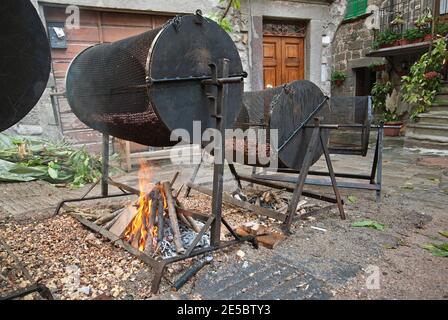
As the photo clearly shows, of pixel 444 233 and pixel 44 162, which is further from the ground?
pixel 44 162

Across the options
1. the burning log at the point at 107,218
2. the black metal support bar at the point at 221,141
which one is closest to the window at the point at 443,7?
the black metal support bar at the point at 221,141

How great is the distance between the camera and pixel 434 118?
26.3ft

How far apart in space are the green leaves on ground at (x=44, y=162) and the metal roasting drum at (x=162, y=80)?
2863mm

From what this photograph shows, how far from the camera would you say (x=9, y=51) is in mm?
2045

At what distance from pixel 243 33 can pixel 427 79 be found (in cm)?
487

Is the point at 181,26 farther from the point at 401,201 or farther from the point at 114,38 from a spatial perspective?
the point at 114,38

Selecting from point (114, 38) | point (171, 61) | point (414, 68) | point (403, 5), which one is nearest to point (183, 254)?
point (171, 61)

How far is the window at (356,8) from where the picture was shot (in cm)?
1273

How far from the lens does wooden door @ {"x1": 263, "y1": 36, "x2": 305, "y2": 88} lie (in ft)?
26.3

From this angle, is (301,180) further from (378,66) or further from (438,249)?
(378,66)

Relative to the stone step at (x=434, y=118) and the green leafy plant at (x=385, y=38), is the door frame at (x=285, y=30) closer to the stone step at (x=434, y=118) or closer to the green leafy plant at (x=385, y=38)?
the stone step at (x=434, y=118)

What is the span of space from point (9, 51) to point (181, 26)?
1049 millimetres

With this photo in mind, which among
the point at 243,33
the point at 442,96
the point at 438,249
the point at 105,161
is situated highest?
the point at 243,33

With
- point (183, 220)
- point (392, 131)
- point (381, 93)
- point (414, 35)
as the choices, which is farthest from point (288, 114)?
point (381, 93)
